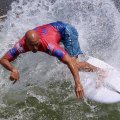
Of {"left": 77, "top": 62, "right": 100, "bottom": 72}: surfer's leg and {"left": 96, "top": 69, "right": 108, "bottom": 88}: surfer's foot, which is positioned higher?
{"left": 77, "top": 62, "right": 100, "bottom": 72}: surfer's leg

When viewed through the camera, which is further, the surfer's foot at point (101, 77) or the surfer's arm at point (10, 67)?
the surfer's foot at point (101, 77)

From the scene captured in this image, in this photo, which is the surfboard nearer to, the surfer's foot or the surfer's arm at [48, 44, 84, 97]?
the surfer's foot

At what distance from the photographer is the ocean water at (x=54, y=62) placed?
27.5ft

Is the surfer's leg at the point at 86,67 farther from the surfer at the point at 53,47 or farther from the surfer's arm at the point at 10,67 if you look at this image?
the surfer's arm at the point at 10,67

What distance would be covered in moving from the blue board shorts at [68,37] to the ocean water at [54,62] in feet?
3.13

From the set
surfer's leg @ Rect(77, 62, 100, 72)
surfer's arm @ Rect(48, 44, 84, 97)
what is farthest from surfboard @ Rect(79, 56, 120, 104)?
surfer's arm @ Rect(48, 44, 84, 97)

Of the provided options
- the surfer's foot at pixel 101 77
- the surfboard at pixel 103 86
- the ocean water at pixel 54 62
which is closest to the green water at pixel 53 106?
the ocean water at pixel 54 62

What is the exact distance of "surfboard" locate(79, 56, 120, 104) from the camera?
27.3 ft

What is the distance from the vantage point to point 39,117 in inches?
327

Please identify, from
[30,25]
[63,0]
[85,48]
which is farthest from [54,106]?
[63,0]

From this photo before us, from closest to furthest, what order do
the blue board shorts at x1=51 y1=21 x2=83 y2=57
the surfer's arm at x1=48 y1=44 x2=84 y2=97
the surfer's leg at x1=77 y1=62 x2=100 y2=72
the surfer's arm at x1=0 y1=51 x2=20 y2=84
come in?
the surfer's arm at x1=48 y1=44 x2=84 y2=97 → the surfer's arm at x1=0 y1=51 x2=20 y2=84 → the surfer's leg at x1=77 y1=62 x2=100 y2=72 → the blue board shorts at x1=51 y1=21 x2=83 y2=57

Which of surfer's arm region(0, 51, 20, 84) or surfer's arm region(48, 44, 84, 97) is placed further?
surfer's arm region(0, 51, 20, 84)

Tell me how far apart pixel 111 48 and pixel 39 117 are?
272cm

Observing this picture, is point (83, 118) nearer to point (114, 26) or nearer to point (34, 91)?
point (34, 91)
